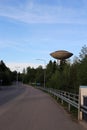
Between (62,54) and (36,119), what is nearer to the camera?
(36,119)

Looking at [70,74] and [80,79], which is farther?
[70,74]

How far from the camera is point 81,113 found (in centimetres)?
1612

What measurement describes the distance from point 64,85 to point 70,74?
3396mm

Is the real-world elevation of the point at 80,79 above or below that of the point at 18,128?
above

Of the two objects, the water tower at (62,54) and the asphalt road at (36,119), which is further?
the water tower at (62,54)

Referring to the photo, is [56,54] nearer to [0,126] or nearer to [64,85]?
[64,85]

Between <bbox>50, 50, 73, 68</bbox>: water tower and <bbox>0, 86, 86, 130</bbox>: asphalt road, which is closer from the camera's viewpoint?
<bbox>0, 86, 86, 130</bbox>: asphalt road

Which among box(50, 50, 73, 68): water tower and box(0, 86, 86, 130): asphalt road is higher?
box(50, 50, 73, 68): water tower

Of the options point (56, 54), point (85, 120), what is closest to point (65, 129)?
point (85, 120)

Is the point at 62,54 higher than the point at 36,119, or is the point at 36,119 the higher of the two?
the point at 62,54

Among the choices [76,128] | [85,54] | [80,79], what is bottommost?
[76,128]

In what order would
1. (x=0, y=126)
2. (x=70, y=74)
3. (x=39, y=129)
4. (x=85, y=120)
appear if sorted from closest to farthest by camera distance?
1. (x=39, y=129)
2. (x=0, y=126)
3. (x=85, y=120)
4. (x=70, y=74)

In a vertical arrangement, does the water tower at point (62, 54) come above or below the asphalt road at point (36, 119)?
above

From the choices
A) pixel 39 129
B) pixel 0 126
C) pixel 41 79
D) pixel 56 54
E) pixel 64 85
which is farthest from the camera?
pixel 41 79
